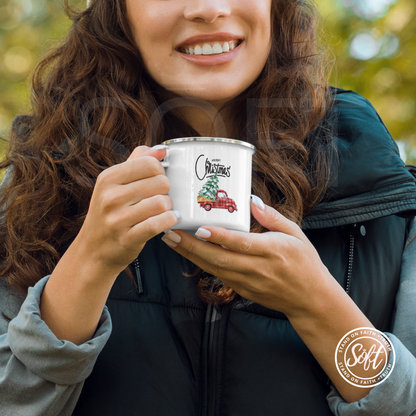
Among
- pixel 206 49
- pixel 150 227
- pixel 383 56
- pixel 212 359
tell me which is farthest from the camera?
pixel 383 56

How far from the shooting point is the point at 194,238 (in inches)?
52.1

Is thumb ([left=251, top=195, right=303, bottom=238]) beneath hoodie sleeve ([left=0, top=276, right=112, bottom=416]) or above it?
above

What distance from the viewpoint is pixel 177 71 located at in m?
1.87

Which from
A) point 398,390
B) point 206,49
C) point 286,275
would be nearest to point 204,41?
point 206,49

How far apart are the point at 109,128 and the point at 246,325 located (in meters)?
1.00

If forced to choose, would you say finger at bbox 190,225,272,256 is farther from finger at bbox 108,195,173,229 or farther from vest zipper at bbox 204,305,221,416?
vest zipper at bbox 204,305,221,416

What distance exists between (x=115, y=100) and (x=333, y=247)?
1.12 metres

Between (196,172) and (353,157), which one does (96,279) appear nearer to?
(196,172)

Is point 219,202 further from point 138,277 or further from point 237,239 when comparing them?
point 138,277

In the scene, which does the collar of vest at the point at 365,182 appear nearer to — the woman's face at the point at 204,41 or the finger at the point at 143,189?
the woman's face at the point at 204,41

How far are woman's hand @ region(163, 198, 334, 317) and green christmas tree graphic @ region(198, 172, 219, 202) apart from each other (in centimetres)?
11

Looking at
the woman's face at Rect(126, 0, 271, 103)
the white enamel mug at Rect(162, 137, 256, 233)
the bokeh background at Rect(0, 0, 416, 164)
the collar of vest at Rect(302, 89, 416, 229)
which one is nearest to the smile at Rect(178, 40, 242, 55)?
the woman's face at Rect(126, 0, 271, 103)

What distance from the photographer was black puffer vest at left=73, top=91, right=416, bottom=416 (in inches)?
60.6

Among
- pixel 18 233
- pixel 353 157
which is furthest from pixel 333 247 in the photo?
pixel 18 233
